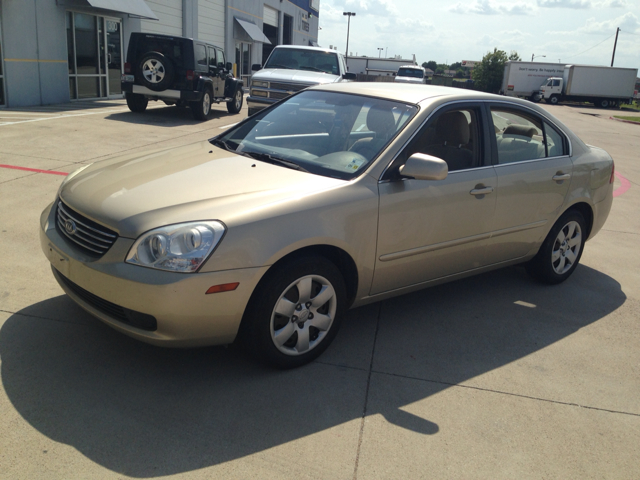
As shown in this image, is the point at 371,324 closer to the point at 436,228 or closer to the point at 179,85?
the point at 436,228

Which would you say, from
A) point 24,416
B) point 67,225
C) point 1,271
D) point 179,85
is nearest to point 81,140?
point 179,85

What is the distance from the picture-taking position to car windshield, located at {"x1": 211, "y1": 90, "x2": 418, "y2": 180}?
3785mm

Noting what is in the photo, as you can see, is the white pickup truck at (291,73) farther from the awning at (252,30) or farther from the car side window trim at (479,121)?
the awning at (252,30)

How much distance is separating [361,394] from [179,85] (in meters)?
12.6

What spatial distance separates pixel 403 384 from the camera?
3.45 metres

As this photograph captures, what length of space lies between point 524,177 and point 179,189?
269cm

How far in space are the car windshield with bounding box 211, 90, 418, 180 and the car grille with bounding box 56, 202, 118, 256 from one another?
47.3 inches

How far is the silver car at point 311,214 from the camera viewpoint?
117 inches

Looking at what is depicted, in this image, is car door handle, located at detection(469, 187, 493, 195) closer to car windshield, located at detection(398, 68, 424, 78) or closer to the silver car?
the silver car

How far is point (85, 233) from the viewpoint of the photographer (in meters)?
3.20

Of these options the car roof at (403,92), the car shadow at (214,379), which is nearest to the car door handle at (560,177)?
the car roof at (403,92)

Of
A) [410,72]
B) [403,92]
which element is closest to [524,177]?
[403,92]

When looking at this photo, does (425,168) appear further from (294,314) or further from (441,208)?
(294,314)

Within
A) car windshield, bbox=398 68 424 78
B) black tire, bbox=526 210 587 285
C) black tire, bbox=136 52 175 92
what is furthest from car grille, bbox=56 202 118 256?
car windshield, bbox=398 68 424 78
